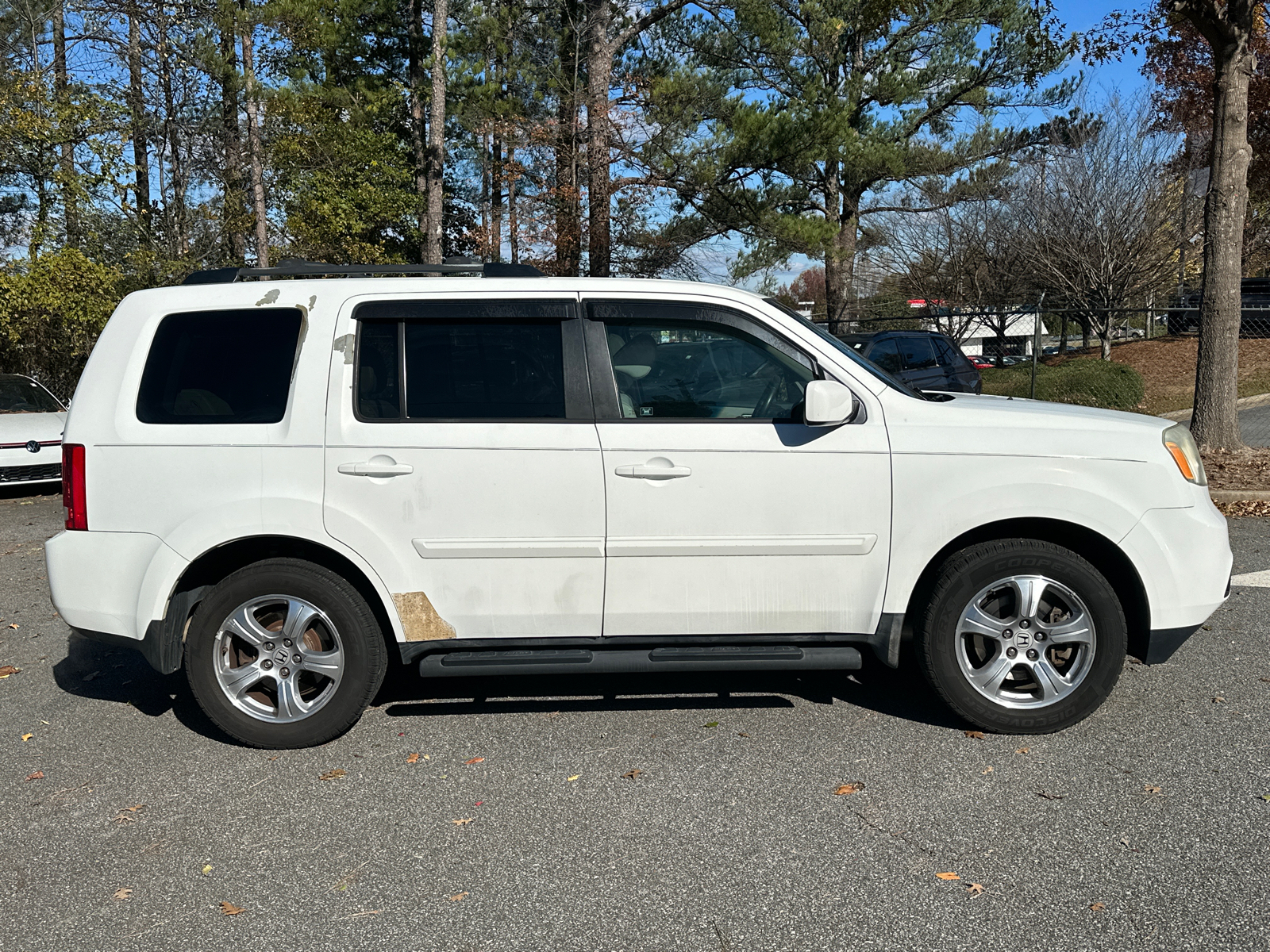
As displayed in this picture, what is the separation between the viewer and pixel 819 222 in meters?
Answer: 21.5

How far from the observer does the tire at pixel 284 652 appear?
4.30 metres

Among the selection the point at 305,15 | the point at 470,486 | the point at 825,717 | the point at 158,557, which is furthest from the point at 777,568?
the point at 305,15

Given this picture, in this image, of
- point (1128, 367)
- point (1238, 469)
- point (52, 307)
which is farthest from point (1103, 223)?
point (52, 307)

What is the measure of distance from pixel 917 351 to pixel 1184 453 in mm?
12508

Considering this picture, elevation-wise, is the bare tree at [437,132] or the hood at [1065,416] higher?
the bare tree at [437,132]

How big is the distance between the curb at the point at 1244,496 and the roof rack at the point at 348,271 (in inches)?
318

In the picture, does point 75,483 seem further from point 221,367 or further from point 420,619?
point 420,619

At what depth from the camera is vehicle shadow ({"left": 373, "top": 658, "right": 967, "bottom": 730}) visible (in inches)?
190

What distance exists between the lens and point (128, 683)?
5.43 meters

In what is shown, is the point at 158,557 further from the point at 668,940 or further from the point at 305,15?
the point at 305,15

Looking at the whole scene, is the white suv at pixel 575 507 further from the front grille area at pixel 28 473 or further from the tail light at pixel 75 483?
the front grille area at pixel 28 473

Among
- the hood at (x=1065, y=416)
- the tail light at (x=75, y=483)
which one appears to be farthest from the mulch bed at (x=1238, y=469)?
the tail light at (x=75, y=483)

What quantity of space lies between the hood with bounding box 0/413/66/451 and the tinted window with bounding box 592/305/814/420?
9.52 m

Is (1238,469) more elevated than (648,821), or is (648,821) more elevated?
(1238,469)
